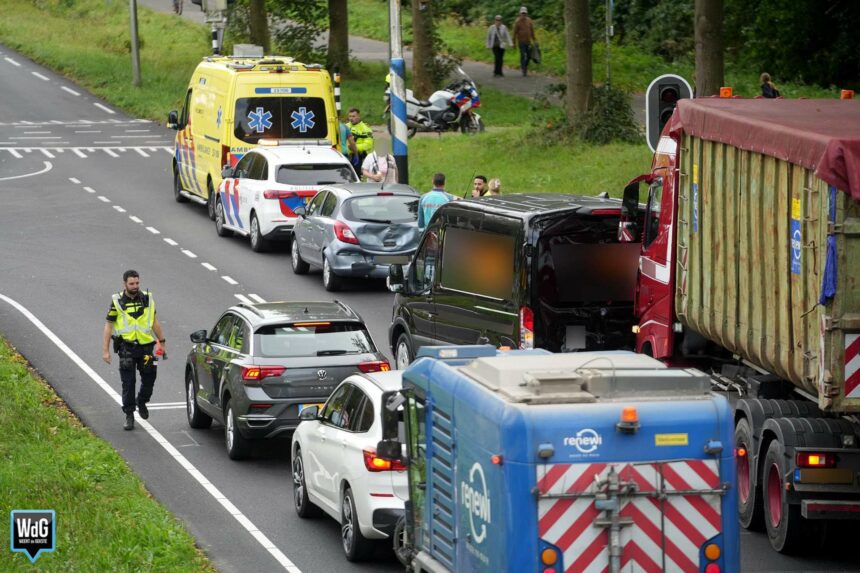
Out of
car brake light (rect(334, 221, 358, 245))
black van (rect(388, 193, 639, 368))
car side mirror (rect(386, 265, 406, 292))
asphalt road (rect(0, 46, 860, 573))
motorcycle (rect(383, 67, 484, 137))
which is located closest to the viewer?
asphalt road (rect(0, 46, 860, 573))

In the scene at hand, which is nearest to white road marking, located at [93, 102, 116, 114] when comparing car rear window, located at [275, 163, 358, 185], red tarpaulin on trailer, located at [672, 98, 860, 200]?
car rear window, located at [275, 163, 358, 185]

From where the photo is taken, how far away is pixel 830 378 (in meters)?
11.9

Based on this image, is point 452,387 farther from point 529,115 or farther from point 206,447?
point 529,115

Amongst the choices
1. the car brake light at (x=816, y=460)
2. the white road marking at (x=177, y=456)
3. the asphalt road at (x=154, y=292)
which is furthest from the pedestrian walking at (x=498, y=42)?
the car brake light at (x=816, y=460)

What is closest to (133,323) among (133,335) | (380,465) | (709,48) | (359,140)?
(133,335)

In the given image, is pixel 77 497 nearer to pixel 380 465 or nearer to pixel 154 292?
pixel 380 465

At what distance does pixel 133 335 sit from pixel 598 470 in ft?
32.0

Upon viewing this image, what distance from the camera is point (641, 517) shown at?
9453 mm

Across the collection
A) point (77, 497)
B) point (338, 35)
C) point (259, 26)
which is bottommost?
point (77, 497)

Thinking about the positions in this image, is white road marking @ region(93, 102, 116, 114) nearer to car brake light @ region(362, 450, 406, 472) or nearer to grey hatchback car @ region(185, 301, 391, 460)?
grey hatchback car @ region(185, 301, 391, 460)

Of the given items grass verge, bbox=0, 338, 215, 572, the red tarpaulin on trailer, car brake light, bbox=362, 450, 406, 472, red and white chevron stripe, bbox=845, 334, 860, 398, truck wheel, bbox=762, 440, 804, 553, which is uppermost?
the red tarpaulin on trailer

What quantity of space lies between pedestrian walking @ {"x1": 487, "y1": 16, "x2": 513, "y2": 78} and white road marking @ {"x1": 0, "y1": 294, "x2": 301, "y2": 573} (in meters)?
28.0

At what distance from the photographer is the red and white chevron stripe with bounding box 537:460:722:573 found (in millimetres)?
9289

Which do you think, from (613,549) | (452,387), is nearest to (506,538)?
(613,549)
